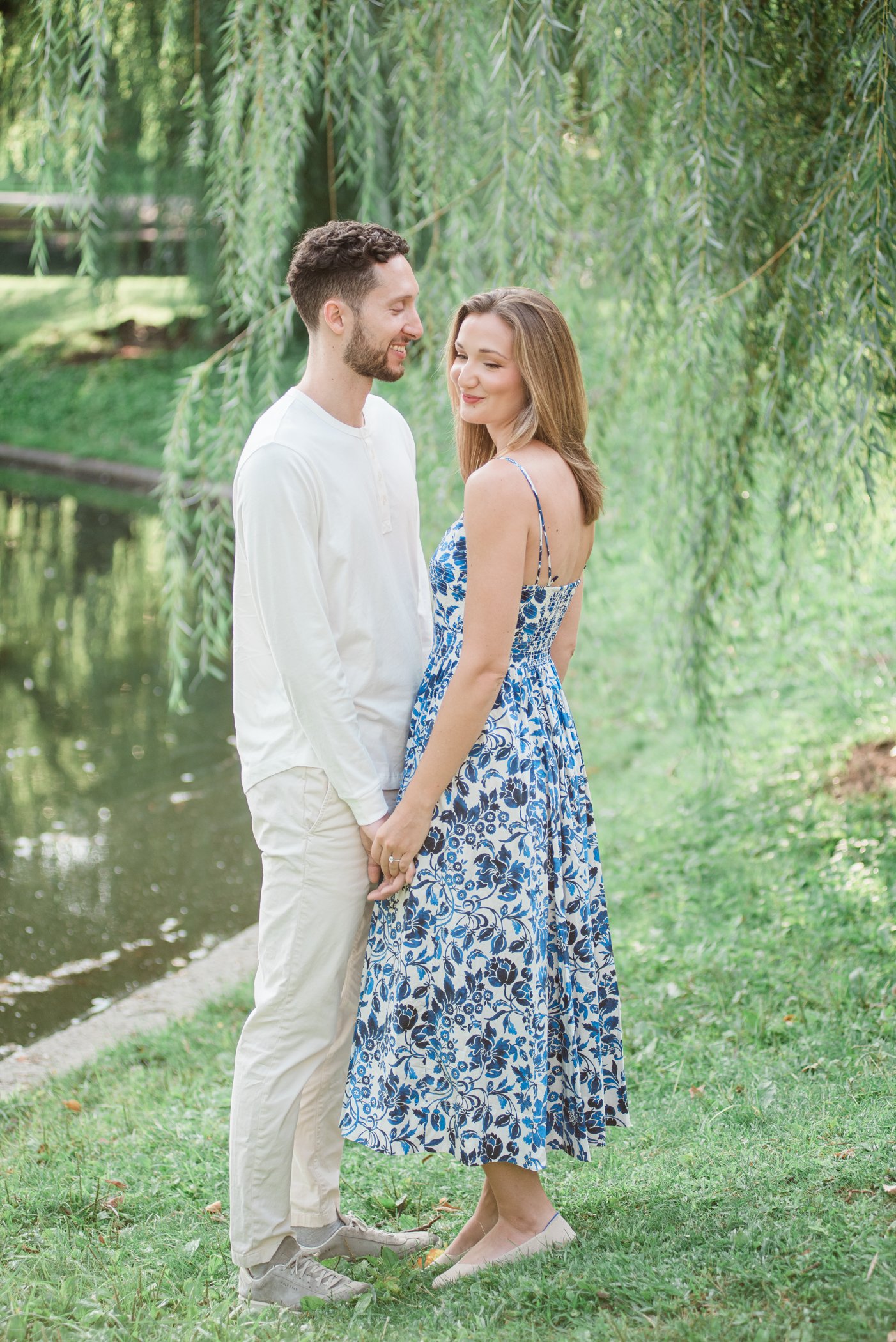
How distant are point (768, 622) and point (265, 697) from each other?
526cm

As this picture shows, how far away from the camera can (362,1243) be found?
8.84 feet

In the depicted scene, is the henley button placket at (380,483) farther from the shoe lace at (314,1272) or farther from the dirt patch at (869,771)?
the dirt patch at (869,771)

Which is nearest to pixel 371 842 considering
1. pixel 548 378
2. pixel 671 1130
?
pixel 548 378

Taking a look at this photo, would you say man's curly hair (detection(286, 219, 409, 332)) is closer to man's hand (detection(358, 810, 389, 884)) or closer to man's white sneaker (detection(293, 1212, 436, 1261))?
man's hand (detection(358, 810, 389, 884))

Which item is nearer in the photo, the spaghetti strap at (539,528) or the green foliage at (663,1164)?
the green foliage at (663,1164)

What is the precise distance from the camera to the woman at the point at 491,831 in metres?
2.40

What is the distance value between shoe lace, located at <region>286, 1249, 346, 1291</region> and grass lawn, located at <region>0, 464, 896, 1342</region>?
7 cm

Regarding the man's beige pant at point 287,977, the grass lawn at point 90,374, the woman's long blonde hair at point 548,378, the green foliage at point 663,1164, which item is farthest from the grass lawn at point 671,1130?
the grass lawn at point 90,374

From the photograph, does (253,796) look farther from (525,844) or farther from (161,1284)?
(161,1284)

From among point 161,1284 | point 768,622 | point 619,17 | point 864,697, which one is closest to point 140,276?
point 768,622

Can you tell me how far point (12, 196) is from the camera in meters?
29.7

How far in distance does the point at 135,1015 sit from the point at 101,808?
6.88 ft

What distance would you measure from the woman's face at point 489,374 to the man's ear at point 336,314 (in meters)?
0.23

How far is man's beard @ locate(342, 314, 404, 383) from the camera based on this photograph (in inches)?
96.8
